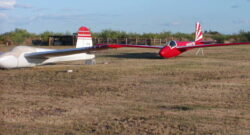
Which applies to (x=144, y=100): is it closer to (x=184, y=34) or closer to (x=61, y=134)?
(x=61, y=134)

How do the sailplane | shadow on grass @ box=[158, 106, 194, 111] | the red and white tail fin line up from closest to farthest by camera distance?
1. shadow on grass @ box=[158, 106, 194, 111]
2. the sailplane
3. the red and white tail fin

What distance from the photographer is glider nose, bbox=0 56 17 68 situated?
13815mm

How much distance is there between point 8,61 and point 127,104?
8135 millimetres

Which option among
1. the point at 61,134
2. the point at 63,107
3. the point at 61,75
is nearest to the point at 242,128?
the point at 61,134

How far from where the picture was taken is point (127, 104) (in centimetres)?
720

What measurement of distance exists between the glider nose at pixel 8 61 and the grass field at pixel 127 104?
2331 millimetres

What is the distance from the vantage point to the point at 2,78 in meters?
11.7

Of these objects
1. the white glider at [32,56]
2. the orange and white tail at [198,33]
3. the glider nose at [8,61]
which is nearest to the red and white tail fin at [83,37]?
the white glider at [32,56]

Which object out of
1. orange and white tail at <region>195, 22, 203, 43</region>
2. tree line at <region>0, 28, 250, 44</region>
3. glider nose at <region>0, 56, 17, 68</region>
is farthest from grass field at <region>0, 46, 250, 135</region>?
tree line at <region>0, 28, 250, 44</region>

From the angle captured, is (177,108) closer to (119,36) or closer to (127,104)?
(127,104)

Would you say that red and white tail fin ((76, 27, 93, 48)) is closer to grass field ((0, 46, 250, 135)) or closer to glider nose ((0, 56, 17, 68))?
glider nose ((0, 56, 17, 68))

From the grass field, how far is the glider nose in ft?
7.65

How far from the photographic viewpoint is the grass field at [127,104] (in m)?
5.38

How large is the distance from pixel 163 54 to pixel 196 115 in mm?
13848
